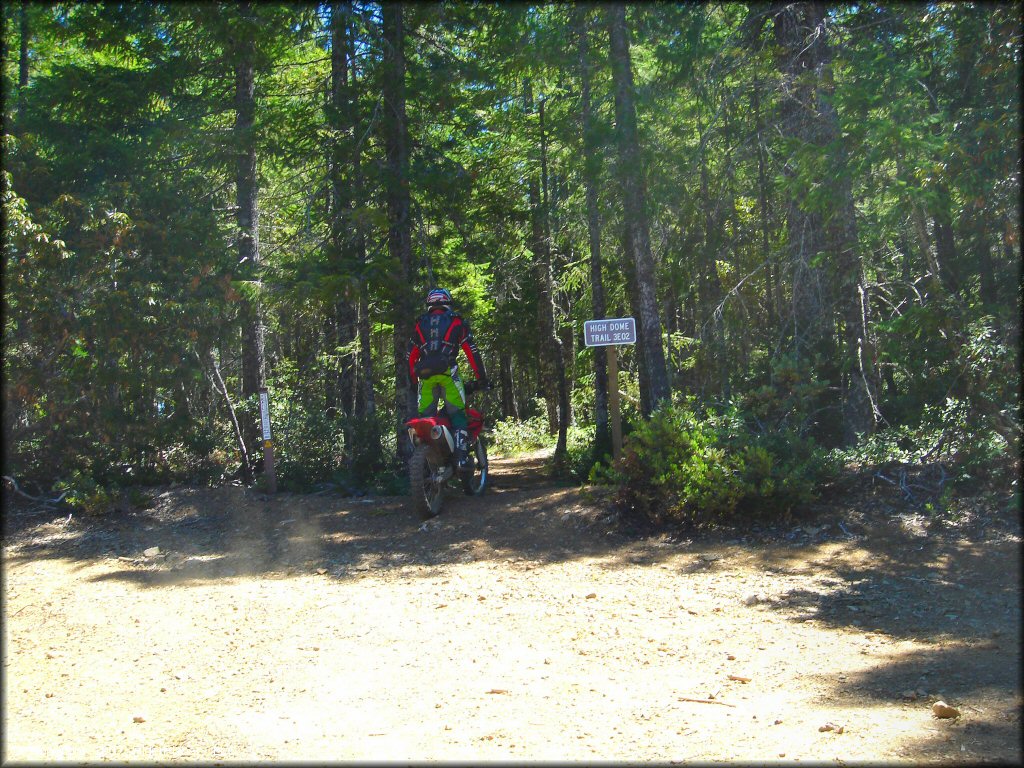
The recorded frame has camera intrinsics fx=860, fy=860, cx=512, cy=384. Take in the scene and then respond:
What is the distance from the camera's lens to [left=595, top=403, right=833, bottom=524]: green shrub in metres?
8.55

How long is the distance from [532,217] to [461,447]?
6.53 meters

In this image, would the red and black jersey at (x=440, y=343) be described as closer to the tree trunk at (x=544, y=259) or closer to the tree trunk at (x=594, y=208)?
the tree trunk at (x=594, y=208)

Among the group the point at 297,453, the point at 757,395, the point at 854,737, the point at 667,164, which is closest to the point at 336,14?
the point at 667,164

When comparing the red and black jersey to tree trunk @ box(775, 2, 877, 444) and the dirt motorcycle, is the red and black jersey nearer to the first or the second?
the dirt motorcycle

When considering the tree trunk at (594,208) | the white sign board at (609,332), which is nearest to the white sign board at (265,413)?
the white sign board at (609,332)

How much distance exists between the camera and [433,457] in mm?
9867

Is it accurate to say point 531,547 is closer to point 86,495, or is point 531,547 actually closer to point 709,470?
point 709,470

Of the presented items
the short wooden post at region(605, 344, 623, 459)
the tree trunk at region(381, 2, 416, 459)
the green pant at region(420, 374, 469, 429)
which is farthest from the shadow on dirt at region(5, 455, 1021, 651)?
the tree trunk at region(381, 2, 416, 459)

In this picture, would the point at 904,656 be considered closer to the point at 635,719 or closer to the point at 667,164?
the point at 635,719

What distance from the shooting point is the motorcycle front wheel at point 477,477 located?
11109 millimetres

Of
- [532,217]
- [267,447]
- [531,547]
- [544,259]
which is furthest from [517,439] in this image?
[531,547]

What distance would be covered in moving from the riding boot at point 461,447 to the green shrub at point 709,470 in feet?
6.45

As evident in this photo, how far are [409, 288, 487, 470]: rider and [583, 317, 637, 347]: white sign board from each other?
141 cm

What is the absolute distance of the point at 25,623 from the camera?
671cm
